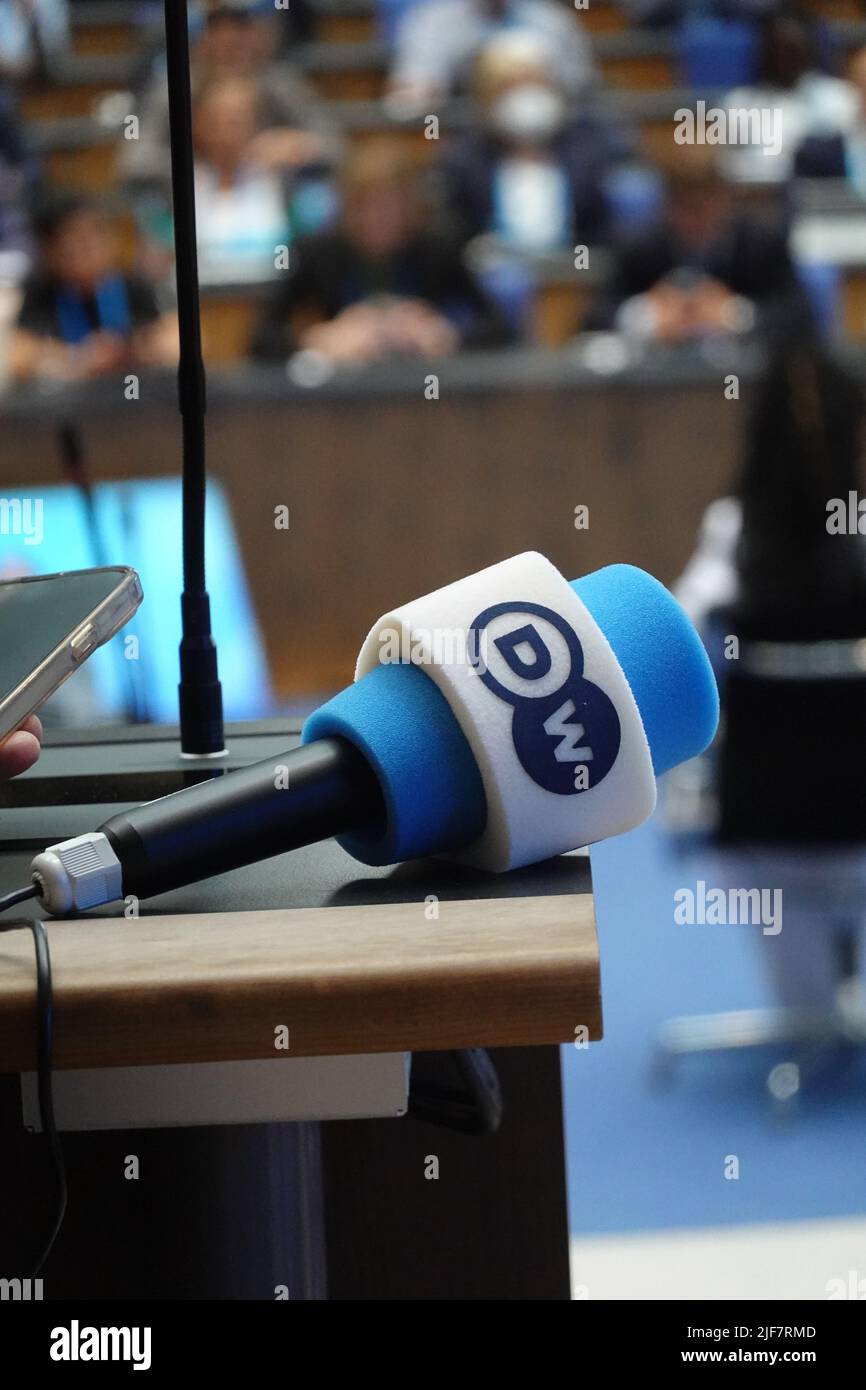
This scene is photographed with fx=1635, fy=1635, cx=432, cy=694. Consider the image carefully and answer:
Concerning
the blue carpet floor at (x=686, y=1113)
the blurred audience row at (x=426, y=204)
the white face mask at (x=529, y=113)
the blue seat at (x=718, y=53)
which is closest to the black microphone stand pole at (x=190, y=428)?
the blue carpet floor at (x=686, y=1113)

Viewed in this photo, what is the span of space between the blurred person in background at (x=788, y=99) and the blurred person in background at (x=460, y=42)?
0.52 metres

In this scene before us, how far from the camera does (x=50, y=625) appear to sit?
0.59 metres

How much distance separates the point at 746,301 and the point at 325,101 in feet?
5.31

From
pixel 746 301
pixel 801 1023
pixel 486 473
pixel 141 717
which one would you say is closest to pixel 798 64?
pixel 746 301

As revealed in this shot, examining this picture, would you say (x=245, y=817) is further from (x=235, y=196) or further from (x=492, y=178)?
(x=492, y=178)

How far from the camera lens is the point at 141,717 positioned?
1.17m

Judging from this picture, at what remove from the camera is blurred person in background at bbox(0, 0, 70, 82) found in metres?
4.95

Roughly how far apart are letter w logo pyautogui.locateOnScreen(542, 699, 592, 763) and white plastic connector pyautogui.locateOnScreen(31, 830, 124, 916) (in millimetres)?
145

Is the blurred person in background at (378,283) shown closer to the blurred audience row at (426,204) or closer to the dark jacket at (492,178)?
the blurred audience row at (426,204)

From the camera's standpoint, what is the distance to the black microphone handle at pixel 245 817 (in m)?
0.52

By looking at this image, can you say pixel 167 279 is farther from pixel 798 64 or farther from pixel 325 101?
pixel 798 64

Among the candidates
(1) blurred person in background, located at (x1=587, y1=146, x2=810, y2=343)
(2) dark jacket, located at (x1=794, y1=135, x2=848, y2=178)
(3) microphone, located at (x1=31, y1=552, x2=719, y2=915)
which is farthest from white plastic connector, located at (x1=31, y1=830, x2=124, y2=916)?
A: (2) dark jacket, located at (x1=794, y1=135, x2=848, y2=178)

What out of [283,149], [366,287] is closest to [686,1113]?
[366,287]

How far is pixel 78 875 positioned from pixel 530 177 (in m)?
4.30
